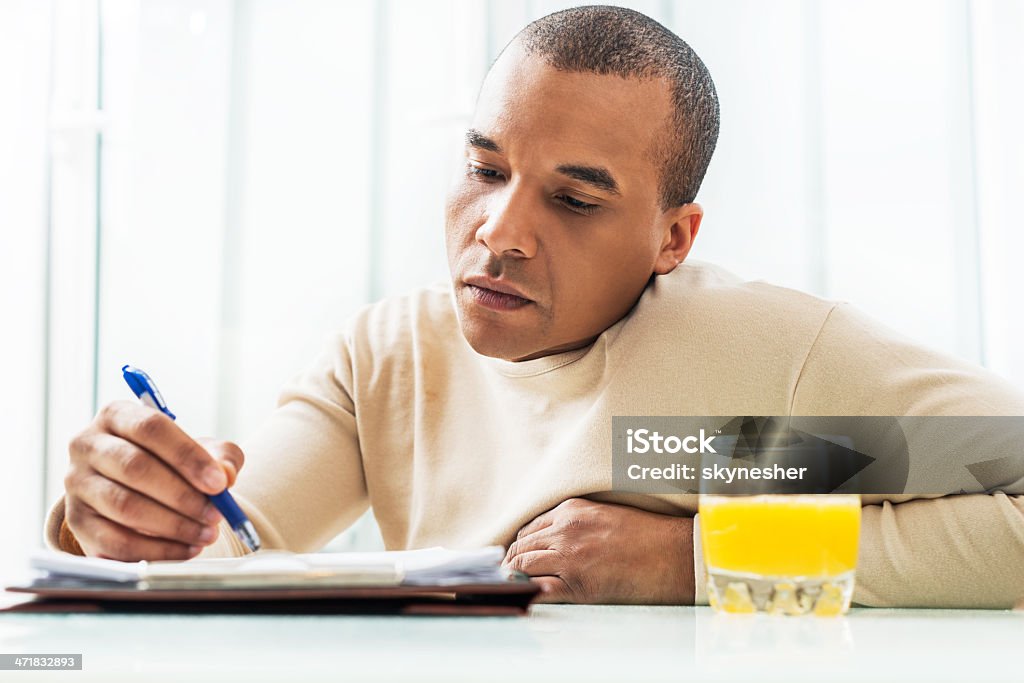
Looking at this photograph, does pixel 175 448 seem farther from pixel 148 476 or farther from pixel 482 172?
pixel 482 172

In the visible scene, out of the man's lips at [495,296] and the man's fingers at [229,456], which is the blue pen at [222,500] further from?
the man's lips at [495,296]

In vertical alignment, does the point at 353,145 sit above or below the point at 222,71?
below

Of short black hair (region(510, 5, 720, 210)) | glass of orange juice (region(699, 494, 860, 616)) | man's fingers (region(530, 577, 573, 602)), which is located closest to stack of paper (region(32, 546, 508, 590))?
glass of orange juice (region(699, 494, 860, 616))

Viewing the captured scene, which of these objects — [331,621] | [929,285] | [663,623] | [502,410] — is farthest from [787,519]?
[929,285]

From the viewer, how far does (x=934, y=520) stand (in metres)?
0.79

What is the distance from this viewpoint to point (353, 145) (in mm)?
1606

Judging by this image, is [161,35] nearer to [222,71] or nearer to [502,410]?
[222,71]

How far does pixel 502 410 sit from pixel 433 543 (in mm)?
163

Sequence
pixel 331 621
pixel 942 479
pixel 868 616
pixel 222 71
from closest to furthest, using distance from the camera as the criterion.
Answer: pixel 331 621 → pixel 868 616 → pixel 942 479 → pixel 222 71

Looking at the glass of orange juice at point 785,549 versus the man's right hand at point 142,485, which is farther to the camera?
the man's right hand at point 142,485

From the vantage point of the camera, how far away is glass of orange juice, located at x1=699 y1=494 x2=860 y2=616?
0.58 meters

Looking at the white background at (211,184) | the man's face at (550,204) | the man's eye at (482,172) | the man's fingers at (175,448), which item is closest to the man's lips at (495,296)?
the man's face at (550,204)

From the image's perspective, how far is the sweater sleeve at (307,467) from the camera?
3.47 ft

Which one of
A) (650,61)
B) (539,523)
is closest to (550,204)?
(650,61)
